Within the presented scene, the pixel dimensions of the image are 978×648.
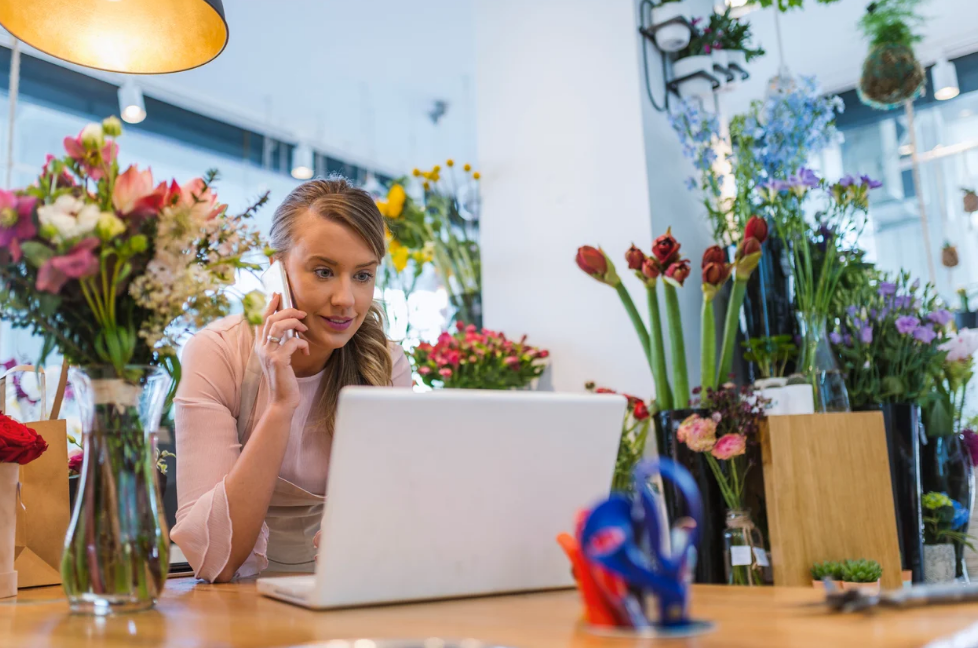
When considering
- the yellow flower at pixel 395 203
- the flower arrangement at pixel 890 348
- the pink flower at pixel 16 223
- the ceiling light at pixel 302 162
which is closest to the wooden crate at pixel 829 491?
the flower arrangement at pixel 890 348

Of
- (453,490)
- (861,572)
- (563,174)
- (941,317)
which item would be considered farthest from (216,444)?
(941,317)

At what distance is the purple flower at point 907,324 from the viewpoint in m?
2.06

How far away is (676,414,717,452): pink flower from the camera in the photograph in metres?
1.78

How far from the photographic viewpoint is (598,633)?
0.62 m

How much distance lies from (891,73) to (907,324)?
5.30ft

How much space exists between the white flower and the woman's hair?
1.47 meters

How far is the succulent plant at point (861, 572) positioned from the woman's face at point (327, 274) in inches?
43.4

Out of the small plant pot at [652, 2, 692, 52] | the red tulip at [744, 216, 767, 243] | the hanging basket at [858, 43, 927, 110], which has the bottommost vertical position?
the red tulip at [744, 216, 767, 243]

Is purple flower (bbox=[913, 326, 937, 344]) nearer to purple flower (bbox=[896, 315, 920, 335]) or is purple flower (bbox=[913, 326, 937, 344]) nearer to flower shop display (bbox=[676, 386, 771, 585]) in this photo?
purple flower (bbox=[896, 315, 920, 335])

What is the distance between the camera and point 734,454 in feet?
5.74

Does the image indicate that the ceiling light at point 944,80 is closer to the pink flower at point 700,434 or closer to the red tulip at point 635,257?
the red tulip at point 635,257

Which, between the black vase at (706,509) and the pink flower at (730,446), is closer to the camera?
the pink flower at (730,446)

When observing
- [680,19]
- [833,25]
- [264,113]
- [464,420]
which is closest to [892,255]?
[833,25]

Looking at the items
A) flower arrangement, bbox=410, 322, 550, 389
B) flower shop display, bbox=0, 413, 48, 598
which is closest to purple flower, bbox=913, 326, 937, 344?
flower arrangement, bbox=410, 322, 550, 389
